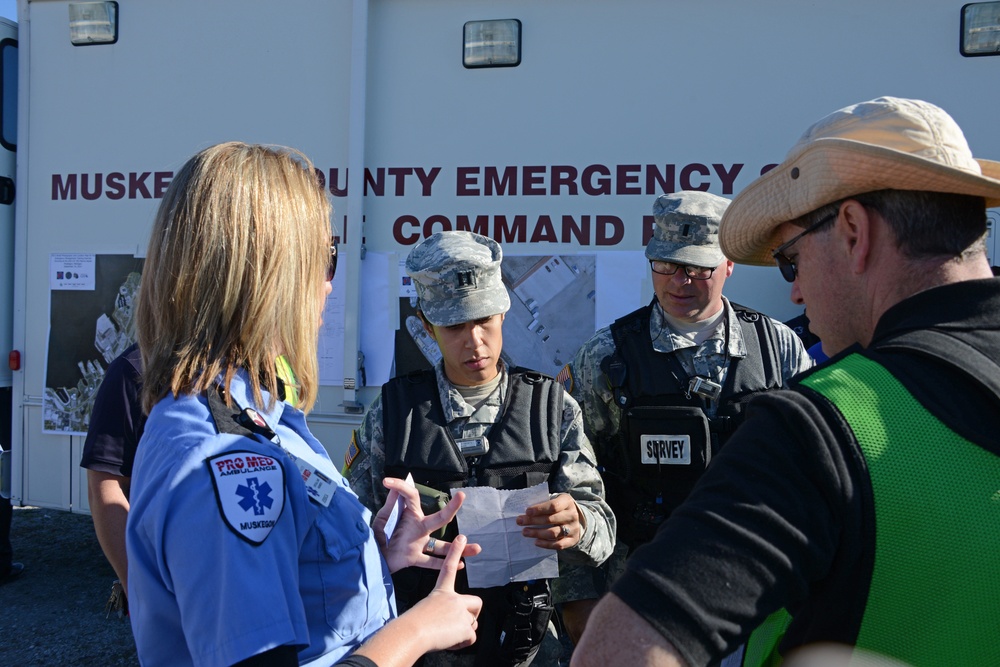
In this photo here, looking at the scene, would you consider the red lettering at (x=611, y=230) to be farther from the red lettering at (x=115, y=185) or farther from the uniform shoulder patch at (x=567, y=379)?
the red lettering at (x=115, y=185)

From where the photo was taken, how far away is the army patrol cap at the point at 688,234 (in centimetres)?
239

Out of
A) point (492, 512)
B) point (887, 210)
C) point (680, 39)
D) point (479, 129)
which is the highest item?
point (680, 39)

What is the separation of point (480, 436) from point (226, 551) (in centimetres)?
115

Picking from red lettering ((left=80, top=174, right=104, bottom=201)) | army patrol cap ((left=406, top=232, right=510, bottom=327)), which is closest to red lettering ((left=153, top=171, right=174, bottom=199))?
red lettering ((left=80, top=174, right=104, bottom=201))

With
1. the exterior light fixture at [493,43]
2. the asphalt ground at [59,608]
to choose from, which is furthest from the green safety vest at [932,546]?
the asphalt ground at [59,608]

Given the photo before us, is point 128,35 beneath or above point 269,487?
above

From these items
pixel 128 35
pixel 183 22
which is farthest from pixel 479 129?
pixel 128 35

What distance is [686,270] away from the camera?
7.97ft

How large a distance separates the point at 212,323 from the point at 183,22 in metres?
2.86

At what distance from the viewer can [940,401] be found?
2.75 ft

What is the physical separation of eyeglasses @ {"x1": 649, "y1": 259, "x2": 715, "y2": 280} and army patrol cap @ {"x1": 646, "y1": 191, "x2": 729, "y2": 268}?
0.03m

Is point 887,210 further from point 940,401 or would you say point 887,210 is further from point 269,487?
point 269,487

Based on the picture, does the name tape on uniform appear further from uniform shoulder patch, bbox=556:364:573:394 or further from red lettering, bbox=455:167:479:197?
red lettering, bbox=455:167:479:197

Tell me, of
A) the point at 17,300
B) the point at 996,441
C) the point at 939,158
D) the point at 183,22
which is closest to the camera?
the point at 996,441
